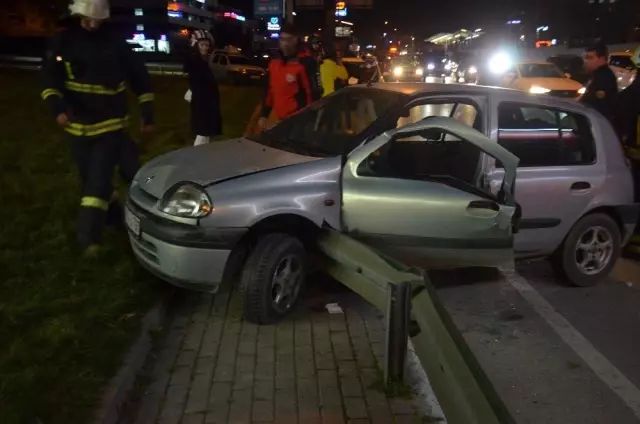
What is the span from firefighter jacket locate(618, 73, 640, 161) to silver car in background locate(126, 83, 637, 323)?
1.19 m

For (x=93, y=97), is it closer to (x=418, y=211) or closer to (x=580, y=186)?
(x=418, y=211)

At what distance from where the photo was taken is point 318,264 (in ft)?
16.3

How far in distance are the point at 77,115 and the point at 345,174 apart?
2278mm

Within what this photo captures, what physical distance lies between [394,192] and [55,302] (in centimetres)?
241

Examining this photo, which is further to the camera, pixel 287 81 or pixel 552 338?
pixel 287 81

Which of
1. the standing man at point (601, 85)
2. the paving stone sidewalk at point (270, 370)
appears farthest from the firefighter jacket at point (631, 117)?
the paving stone sidewalk at point (270, 370)

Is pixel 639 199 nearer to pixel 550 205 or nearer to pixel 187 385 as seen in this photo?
pixel 550 205

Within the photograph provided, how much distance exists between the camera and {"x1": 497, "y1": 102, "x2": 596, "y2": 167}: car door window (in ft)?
18.2

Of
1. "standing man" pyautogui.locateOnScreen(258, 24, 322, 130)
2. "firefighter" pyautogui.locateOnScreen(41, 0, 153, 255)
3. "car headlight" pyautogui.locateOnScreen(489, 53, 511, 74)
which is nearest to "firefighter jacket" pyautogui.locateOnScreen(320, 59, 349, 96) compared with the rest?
"standing man" pyautogui.locateOnScreen(258, 24, 322, 130)

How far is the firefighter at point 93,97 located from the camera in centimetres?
523

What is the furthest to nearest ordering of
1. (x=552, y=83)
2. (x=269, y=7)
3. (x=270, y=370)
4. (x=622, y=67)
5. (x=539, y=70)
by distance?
1. (x=269, y=7)
2. (x=622, y=67)
3. (x=539, y=70)
4. (x=552, y=83)
5. (x=270, y=370)

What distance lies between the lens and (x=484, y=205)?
192 inches

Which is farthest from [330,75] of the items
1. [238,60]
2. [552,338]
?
[238,60]

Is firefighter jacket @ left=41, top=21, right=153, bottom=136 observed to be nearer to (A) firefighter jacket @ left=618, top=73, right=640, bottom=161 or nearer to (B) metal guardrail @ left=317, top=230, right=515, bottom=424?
(B) metal guardrail @ left=317, top=230, right=515, bottom=424
